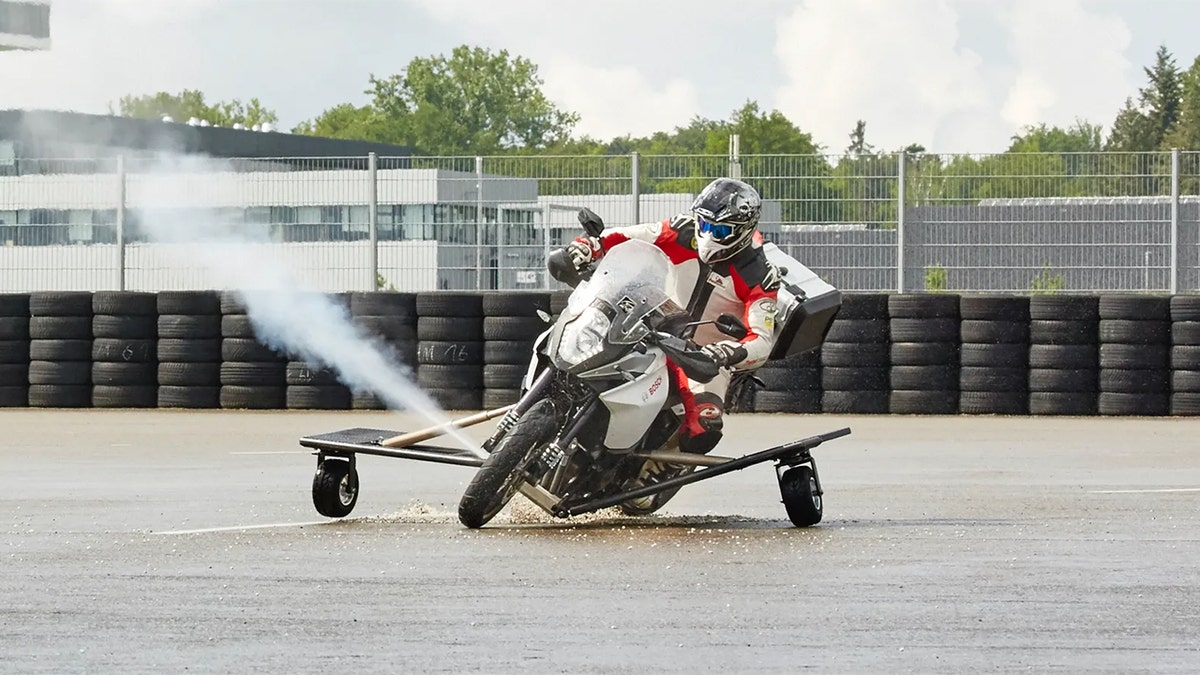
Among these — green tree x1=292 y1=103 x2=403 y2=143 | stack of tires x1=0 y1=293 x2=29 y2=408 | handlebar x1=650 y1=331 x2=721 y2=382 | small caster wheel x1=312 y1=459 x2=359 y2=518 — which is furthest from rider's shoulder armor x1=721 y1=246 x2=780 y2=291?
green tree x1=292 y1=103 x2=403 y2=143

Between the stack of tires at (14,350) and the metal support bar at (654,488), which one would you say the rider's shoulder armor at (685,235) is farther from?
the stack of tires at (14,350)

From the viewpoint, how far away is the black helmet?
10.5m

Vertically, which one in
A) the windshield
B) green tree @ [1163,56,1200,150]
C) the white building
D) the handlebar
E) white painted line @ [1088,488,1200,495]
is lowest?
white painted line @ [1088,488,1200,495]

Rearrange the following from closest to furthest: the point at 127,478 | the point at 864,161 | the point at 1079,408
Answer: the point at 127,478
the point at 1079,408
the point at 864,161

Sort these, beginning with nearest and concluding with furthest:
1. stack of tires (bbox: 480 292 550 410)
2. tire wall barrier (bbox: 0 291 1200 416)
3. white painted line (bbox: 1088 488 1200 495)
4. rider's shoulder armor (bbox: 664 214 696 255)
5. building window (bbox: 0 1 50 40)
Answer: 1. rider's shoulder armor (bbox: 664 214 696 255)
2. white painted line (bbox: 1088 488 1200 495)
3. tire wall barrier (bbox: 0 291 1200 416)
4. stack of tires (bbox: 480 292 550 410)
5. building window (bbox: 0 1 50 40)

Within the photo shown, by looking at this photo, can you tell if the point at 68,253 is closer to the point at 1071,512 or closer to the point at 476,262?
the point at 476,262

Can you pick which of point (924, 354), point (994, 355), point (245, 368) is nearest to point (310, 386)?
point (245, 368)

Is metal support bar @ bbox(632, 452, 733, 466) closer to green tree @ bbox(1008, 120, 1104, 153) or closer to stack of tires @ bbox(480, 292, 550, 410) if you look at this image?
stack of tires @ bbox(480, 292, 550, 410)

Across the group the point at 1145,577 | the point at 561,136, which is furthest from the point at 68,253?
the point at 561,136

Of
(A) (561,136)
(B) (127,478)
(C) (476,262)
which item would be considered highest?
(A) (561,136)

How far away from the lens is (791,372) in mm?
21125

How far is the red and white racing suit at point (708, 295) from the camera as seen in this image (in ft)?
34.4

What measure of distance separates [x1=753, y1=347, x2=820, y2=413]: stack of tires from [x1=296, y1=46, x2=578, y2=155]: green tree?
123m

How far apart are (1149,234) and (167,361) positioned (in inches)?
387
